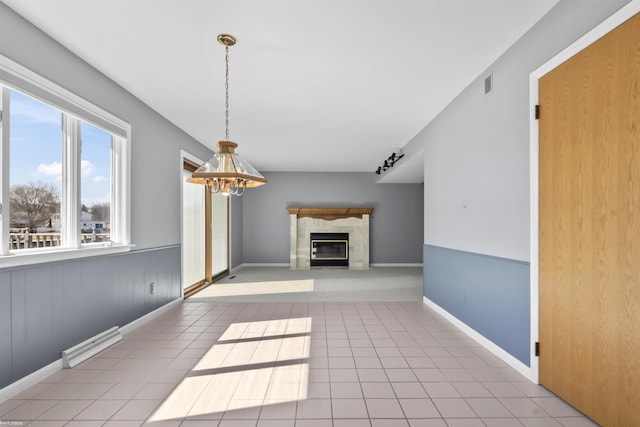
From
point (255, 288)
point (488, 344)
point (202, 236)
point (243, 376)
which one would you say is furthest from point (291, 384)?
point (202, 236)

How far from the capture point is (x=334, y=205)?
321 inches

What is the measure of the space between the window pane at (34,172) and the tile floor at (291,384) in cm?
111

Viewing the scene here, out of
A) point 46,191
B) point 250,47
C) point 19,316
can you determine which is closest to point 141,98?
point 46,191

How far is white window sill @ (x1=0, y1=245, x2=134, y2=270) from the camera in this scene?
6.61ft

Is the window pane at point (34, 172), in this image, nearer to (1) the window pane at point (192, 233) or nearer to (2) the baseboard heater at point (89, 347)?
(2) the baseboard heater at point (89, 347)

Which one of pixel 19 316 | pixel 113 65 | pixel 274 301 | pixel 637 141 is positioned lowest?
pixel 274 301

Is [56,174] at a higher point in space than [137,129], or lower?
lower

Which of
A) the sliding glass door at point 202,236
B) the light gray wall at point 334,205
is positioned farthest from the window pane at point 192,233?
the light gray wall at point 334,205

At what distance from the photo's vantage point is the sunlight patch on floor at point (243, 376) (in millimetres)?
1927

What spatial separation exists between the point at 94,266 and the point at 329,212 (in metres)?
5.68

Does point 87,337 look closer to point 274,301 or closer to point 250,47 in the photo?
point 274,301

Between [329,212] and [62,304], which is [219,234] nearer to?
[329,212]

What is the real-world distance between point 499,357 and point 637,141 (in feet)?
6.29

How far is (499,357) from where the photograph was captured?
102 inches
